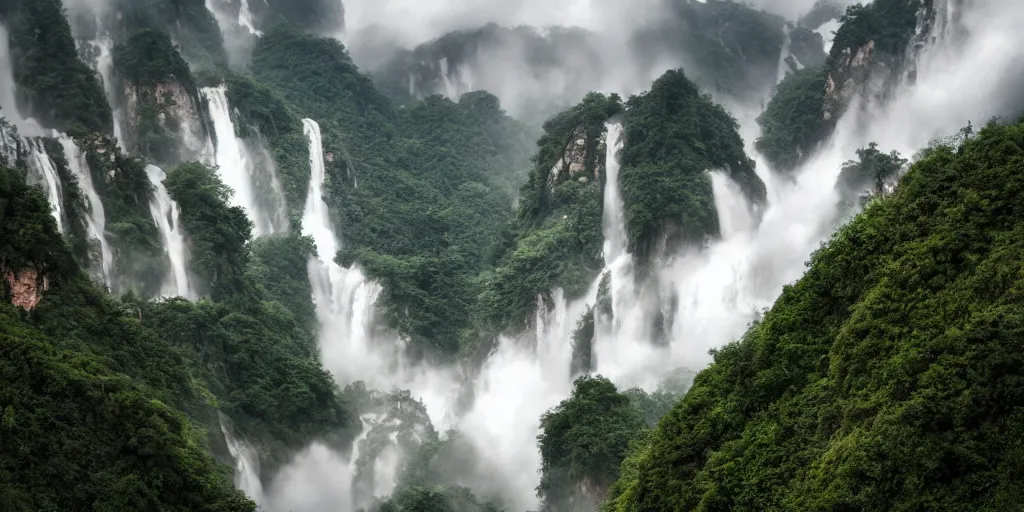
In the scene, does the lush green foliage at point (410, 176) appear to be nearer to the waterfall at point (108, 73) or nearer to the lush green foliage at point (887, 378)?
the waterfall at point (108, 73)

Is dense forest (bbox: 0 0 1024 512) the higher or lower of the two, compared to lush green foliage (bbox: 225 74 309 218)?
lower

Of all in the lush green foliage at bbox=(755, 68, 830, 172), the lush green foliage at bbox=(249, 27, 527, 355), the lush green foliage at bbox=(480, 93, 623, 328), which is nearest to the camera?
the lush green foliage at bbox=(480, 93, 623, 328)

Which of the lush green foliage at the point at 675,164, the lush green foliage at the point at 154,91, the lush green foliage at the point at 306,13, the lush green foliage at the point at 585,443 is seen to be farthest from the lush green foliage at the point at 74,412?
the lush green foliage at the point at 306,13

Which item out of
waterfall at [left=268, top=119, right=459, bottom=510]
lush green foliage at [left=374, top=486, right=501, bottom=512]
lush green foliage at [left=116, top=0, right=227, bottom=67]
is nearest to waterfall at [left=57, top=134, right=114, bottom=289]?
waterfall at [left=268, top=119, right=459, bottom=510]

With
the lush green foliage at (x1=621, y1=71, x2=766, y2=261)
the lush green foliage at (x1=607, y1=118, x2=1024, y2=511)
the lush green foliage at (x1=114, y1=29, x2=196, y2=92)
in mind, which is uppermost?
the lush green foliage at (x1=114, y1=29, x2=196, y2=92)

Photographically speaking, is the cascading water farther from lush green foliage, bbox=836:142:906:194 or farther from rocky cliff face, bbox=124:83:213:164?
rocky cliff face, bbox=124:83:213:164

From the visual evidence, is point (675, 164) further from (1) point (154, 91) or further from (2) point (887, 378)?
(2) point (887, 378)

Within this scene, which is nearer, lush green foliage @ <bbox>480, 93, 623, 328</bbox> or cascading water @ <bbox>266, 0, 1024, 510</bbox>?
cascading water @ <bbox>266, 0, 1024, 510</bbox>

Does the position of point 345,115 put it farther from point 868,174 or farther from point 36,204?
point 36,204
